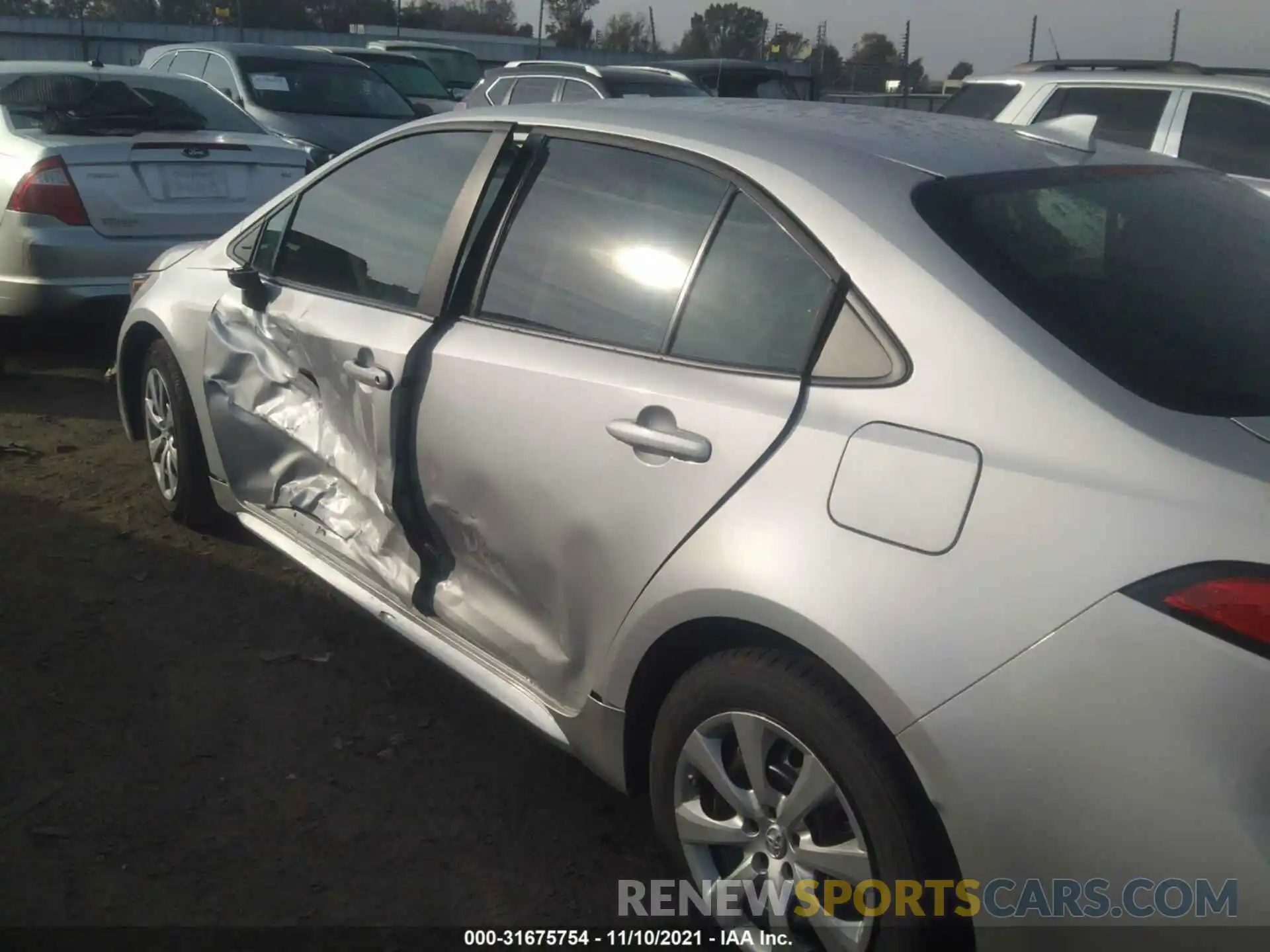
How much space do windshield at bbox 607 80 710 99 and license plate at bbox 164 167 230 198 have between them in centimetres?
552

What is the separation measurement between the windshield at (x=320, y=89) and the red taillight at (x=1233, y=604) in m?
10.3

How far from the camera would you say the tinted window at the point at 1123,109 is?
7949 millimetres

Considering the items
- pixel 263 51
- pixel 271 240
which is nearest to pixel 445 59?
pixel 263 51

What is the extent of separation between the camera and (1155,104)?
26.1ft

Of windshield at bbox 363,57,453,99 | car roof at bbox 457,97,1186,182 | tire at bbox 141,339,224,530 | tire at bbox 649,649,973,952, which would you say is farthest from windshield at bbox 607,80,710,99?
tire at bbox 649,649,973,952

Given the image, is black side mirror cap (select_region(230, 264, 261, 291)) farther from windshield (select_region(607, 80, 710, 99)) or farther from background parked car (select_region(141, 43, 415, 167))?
windshield (select_region(607, 80, 710, 99))

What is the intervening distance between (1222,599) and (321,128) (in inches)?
391

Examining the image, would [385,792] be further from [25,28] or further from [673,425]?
[25,28]

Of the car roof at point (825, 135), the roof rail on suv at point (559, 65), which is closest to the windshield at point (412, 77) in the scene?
the roof rail on suv at point (559, 65)

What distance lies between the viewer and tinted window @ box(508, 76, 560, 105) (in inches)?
492

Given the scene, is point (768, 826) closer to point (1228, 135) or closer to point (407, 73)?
→ point (1228, 135)

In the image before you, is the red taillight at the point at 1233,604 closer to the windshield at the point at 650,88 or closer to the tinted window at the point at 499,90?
the windshield at the point at 650,88

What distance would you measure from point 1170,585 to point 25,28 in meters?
44.0

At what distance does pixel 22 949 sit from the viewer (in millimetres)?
2605
